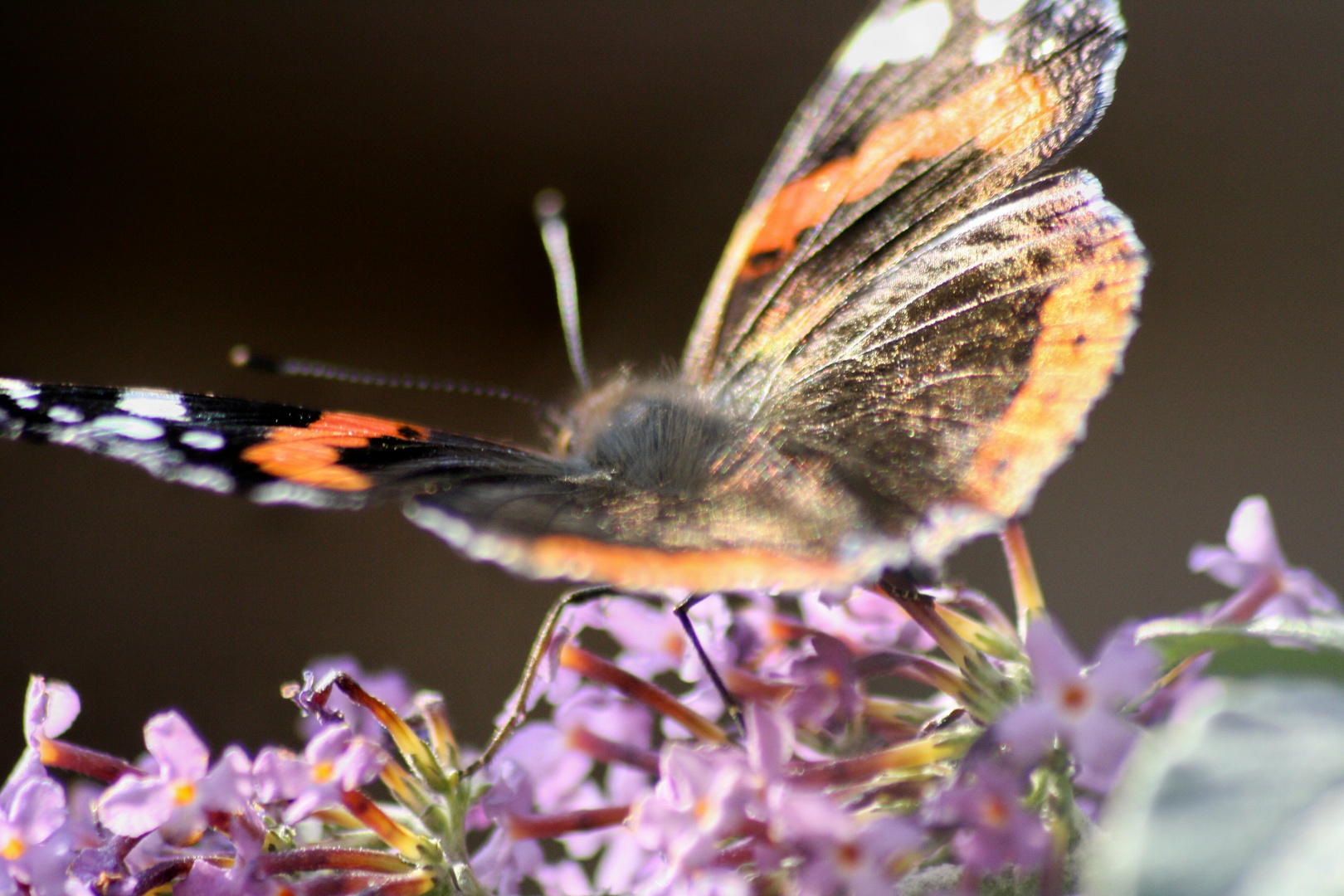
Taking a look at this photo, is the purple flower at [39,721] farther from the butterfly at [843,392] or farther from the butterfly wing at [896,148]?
the butterfly wing at [896,148]

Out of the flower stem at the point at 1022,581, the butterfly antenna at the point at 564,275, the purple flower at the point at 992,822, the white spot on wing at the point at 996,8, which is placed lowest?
the purple flower at the point at 992,822

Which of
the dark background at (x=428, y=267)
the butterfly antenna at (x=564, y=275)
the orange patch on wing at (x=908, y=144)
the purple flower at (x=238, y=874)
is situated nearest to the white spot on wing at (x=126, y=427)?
the purple flower at (x=238, y=874)

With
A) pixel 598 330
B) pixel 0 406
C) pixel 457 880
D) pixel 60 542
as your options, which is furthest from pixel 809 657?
pixel 60 542

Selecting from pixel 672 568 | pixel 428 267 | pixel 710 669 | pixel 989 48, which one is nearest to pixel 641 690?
pixel 710 669

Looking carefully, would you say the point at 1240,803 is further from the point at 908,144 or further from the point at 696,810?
the point at 908,144

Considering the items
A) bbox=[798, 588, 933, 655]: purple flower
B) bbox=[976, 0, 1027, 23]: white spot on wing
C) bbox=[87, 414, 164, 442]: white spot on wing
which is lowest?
bbox=[798, 588, 933, 655]: purple flower

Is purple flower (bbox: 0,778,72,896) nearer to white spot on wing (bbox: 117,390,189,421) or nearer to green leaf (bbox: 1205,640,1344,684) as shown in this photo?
white spot on wing (bbox: 117,390,189,421)

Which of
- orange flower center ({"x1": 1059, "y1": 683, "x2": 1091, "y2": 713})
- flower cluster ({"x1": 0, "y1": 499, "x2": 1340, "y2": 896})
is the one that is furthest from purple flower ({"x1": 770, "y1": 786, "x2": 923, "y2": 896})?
orange flower center ({"x1": 1059, "y1": 683, "x2": 1091, "y2": 713})
